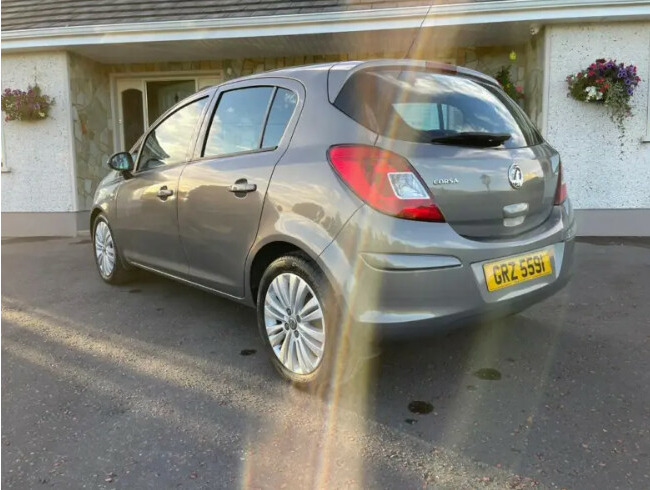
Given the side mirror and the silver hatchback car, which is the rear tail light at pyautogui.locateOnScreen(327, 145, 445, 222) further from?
the side mirror

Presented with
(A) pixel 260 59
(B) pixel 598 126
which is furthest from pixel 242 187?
(A) pixel 260 59

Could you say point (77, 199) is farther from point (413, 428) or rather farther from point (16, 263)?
point (413, 428)

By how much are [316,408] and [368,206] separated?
1.06 meters

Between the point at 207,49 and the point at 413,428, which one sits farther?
the point at 207,49

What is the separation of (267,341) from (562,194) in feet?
6.17

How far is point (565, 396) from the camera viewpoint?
9.04 feet

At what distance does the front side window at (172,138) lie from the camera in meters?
3.71

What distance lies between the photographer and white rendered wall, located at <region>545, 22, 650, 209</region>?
674 cm

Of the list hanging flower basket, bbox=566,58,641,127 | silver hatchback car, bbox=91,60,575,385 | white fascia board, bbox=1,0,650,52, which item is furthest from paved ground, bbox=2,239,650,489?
white fascia board, bbox=1,0,650,52

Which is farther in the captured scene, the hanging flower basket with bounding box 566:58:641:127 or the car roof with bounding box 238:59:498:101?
the hanging flower basket with bounding box 566:58:641:127

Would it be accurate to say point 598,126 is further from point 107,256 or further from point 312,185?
point 107,256

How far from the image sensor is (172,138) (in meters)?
3.92

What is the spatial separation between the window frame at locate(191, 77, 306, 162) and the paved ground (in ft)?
4.11

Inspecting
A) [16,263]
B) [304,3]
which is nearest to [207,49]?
[304,3]
